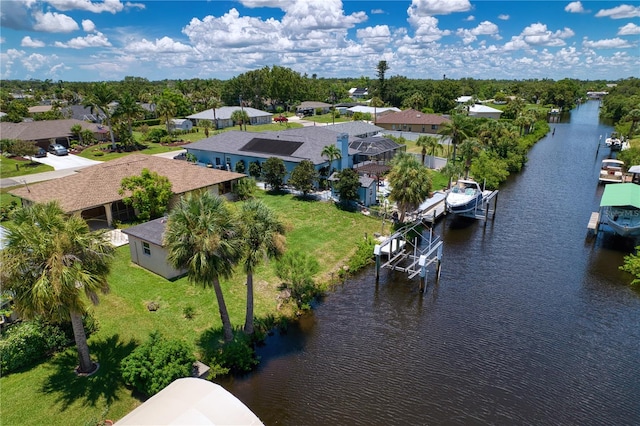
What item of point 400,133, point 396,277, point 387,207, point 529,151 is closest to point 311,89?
point 400,133

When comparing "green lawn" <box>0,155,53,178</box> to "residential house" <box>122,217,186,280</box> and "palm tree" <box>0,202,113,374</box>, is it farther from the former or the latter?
"palm tree" <box>0,202,113,374</box>

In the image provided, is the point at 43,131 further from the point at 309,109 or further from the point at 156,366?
the point at 309,109

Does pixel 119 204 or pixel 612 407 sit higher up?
pixel 119 204

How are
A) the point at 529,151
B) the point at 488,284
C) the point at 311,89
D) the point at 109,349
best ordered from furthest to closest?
the point at 311,89, the point at 529,151, the point at 488,284, the point at 109,349

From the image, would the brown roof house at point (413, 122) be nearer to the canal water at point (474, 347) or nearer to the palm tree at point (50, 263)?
the canal water at point (474, 347)

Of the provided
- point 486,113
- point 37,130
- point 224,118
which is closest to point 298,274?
point 37,130

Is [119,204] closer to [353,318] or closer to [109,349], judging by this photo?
[109,349]

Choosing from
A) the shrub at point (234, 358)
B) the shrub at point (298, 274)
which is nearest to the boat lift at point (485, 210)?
the shrub at point (298, 274)
